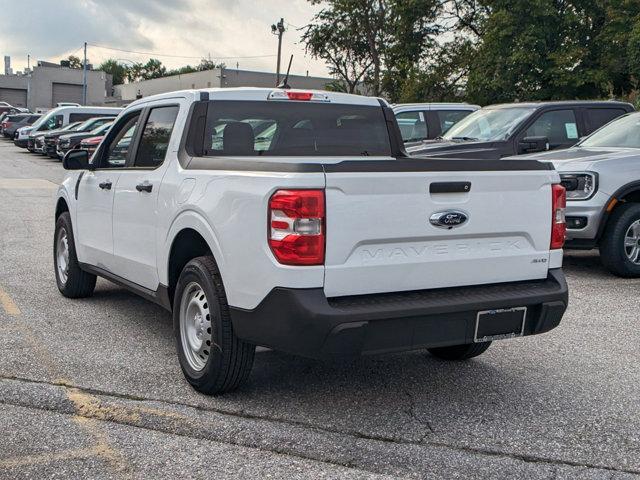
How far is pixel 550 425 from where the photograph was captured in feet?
14.4

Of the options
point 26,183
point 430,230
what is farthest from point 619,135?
point 26,183

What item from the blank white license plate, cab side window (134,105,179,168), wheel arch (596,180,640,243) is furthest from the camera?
wheel arch (596,180,640,243)

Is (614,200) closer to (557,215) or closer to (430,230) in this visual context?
(557,215)

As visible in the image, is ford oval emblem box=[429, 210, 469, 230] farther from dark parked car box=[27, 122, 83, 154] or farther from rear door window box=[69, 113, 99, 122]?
rear door window box=[69, 113, 99, 122]

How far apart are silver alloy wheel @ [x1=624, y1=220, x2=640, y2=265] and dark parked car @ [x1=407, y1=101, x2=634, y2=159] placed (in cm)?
269

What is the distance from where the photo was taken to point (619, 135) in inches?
380

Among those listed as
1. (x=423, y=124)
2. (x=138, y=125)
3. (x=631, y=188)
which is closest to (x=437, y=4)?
(x=423, y=124)

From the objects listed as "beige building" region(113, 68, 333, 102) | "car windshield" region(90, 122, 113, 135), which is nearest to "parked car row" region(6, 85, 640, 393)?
"car windshield" region(90, 122, 113, 135)

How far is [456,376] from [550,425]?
0.92 meters

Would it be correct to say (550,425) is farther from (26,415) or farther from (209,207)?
(26,415)

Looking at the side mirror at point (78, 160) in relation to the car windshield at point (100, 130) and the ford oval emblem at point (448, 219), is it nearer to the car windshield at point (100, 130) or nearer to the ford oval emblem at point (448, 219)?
the ford oval emblem at point (448, 219)

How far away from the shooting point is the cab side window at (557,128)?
11625 mm

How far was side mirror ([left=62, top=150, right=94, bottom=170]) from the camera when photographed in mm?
6602

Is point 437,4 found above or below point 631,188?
above
